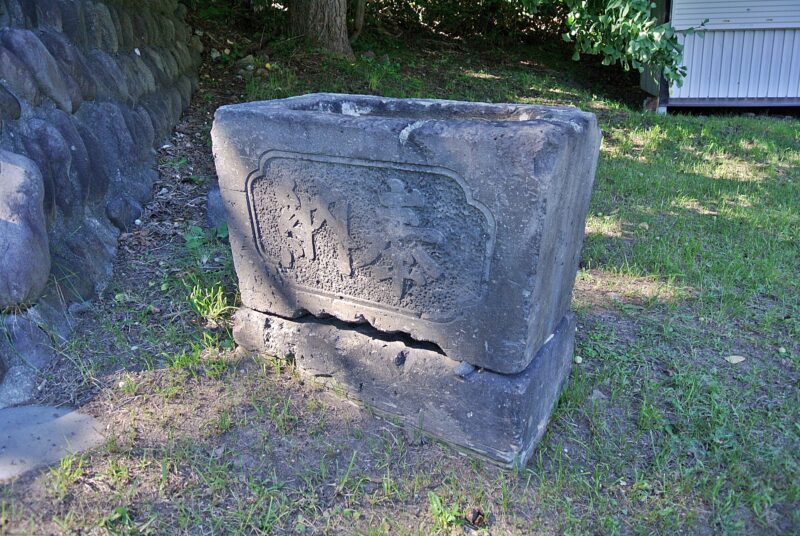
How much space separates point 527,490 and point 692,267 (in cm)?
208

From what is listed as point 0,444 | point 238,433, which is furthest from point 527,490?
point 0,444

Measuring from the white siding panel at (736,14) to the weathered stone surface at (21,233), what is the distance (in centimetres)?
653

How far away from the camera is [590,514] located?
2070 mm

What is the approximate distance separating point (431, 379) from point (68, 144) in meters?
2.22

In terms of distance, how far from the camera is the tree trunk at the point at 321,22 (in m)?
6.41

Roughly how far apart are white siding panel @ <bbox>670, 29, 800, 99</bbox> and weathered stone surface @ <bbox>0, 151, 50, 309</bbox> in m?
6.59

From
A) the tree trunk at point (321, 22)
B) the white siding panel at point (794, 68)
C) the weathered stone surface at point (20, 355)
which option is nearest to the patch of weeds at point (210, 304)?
Answer: the weathered stone surface at point (20, 355)

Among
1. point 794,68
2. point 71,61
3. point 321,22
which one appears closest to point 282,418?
point 71,61

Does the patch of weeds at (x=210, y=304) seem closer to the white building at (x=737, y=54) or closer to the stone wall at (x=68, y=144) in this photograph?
the stone wall at (x=68, y=144)

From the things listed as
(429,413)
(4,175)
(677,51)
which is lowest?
(429,413)

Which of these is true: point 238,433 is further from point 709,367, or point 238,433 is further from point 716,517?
point 709,367

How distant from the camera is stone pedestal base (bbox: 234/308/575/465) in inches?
86.2

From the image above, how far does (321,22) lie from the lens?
6.45 m

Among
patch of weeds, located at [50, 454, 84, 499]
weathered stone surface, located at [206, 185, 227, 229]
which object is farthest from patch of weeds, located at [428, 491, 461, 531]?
weathered stone surface, located at [206, 185, 227, 229]
